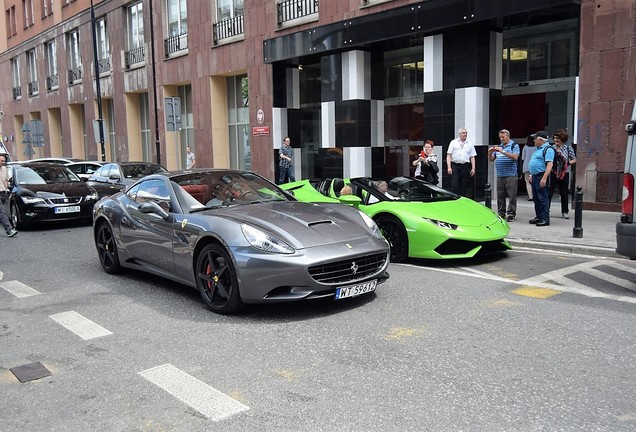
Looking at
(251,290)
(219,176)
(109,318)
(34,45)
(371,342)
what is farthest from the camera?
(34,45)

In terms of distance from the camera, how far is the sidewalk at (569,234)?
8945 millimetres

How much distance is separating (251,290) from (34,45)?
44.4 metres

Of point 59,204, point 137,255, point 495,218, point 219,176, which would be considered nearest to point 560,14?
point 495,218

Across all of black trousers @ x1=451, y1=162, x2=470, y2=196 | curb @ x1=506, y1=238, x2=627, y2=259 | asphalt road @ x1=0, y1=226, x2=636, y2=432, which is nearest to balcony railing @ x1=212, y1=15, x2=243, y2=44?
black trousers @ x1=451, y1=162, x2=470, y2=196

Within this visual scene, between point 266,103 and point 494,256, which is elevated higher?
point 266,103

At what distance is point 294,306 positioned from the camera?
5988mm

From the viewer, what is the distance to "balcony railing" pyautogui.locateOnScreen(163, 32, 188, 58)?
25.6 m

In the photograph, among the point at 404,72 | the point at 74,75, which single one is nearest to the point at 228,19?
the point at 404,72

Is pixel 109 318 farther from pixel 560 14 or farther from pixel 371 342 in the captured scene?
pixel 560 14

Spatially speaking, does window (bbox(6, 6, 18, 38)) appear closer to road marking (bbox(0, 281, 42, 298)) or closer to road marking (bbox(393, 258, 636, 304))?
road marking (bbox(0, 281, 42, 298))

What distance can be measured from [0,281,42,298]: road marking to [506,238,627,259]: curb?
23.9 ft

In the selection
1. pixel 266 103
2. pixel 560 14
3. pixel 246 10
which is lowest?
pixel 266 103

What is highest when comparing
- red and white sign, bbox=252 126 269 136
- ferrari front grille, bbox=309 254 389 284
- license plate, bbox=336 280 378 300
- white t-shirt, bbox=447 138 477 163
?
red and white sign, bbox=252 126 269 136

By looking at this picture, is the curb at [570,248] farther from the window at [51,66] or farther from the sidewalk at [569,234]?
the window at [51,66]
